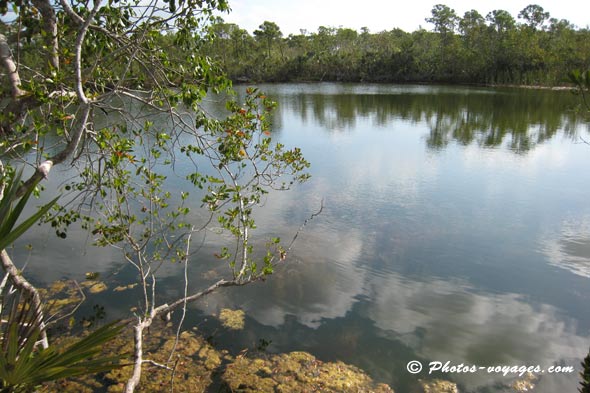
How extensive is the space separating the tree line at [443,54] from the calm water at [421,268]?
28.7 metres

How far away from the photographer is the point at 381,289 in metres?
5.39

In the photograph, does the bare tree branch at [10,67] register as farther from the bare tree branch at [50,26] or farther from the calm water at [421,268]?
the calm water at [421,268]

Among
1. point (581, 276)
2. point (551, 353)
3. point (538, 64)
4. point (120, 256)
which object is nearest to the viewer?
point (551, 353)

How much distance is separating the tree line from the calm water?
1131 inches

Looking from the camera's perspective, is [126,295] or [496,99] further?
[496,99]

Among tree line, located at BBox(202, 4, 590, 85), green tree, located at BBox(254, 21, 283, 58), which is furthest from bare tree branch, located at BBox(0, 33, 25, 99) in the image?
green tree, located at BBox(254, 21, 283, 58)

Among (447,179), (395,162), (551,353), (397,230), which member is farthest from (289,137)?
(551,353)

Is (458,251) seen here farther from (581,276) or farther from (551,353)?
(551,353)

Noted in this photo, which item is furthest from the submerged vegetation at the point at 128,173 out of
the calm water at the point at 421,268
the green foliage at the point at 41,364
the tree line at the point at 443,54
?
the tree line at the point at 443,54

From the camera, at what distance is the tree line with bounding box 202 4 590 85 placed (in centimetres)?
3619

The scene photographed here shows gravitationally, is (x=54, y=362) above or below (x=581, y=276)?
above

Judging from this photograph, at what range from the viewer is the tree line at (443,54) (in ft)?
119

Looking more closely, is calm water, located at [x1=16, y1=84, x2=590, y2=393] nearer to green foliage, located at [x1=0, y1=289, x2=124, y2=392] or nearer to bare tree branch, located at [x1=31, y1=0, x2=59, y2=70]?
bare tree branch, located at [x1=31, y1=0, x2=59, y2=70]

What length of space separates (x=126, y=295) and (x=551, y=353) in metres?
4.52
